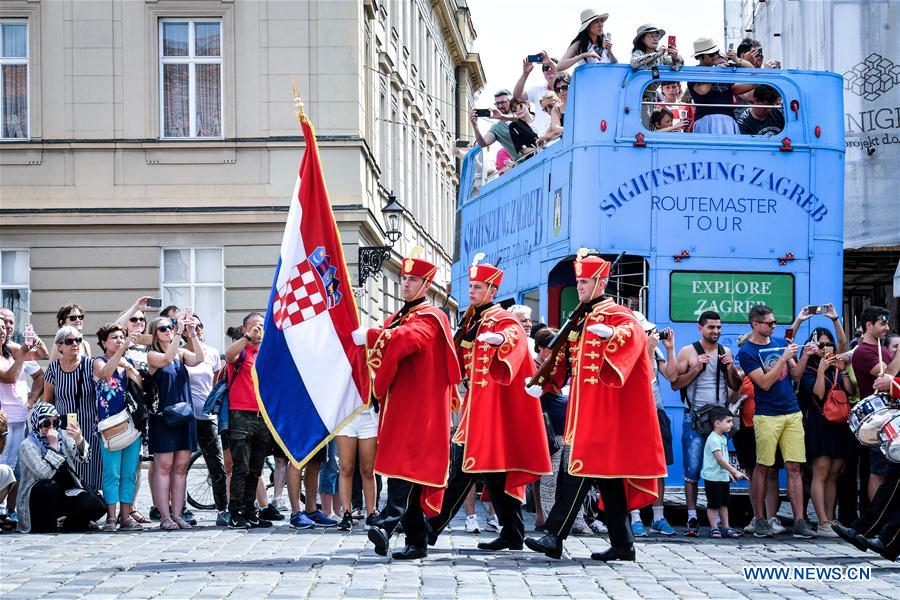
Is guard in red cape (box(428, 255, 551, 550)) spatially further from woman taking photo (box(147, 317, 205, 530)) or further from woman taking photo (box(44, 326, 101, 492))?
woman taking photo (box(44, 326, 101, 492))

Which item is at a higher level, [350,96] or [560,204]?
[350,96]

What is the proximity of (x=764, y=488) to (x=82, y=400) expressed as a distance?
5.26m

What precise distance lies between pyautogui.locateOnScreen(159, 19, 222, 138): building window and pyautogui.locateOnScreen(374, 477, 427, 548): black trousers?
15.8m

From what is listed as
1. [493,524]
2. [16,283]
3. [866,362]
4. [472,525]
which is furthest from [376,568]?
[16,283]

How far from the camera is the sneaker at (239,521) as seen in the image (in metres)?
11.5

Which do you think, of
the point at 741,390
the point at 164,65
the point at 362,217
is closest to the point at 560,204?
the point at 741,390

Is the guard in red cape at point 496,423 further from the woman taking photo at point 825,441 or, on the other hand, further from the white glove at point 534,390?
the woman taking photo at point 825,441

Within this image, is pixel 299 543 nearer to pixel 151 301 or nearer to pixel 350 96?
pixel 151 301

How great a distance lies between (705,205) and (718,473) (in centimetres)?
238

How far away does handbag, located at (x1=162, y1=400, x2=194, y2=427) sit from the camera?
11.3 m

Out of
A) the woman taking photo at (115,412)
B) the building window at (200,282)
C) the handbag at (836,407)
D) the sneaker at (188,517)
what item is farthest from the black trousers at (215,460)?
the building window at (200,282)

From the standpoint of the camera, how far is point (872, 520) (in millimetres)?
9250

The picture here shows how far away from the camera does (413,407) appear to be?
364 inches

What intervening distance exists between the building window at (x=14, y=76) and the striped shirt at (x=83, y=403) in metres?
13.6
